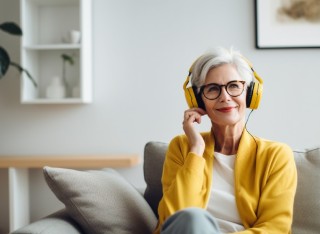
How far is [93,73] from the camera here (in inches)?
104

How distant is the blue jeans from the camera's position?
1.12m

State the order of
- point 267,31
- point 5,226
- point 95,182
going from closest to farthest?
1. point 95,182
2. point 267,31
3. point 5,226

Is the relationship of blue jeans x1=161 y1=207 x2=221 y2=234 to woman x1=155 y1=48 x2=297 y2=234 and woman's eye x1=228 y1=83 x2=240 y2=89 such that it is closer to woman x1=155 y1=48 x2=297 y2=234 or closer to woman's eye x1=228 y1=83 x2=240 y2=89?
woman x1=155 y1=48 x2=297 y2=234

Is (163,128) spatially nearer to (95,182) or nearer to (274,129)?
(274,129)

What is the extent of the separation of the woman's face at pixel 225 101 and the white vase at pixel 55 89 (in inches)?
51.2

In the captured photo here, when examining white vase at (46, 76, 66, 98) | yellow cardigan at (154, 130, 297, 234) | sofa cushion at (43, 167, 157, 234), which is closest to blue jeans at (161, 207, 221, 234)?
yellow cardigan at (154, 130, 297, 234)

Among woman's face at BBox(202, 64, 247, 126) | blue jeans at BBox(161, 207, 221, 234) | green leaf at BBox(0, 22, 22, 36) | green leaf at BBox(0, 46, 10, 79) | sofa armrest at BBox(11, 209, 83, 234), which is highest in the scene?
green leaf at BBox(0, 22, 22, 36)

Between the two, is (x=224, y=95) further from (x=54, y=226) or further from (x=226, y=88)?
(x=54, y=226)

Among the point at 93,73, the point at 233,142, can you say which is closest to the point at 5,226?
the point at 93,73

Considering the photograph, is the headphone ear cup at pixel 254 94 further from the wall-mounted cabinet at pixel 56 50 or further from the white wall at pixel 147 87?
the wall-mounted cabinet at pixel 56 50

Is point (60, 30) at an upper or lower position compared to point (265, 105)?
upper

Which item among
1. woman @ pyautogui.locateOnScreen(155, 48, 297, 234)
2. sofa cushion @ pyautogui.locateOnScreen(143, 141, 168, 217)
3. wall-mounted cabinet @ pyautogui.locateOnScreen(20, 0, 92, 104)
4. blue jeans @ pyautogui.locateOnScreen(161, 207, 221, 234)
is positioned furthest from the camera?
wall-mounted cabinet @ pyautogui.locateOnScreen(20, 0, 92, 104)

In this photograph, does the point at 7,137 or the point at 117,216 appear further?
the point at 7,137

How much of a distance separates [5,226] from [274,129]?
1939mm
